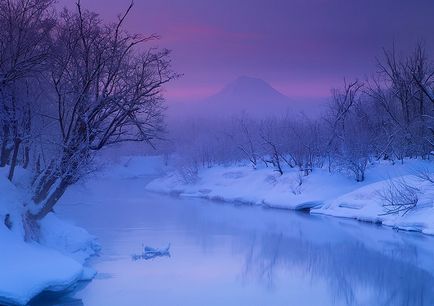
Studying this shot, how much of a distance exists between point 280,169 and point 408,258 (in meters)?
23.5

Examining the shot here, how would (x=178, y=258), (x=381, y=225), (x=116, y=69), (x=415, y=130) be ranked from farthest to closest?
(x=415, y=130) < (x=381, y=225) < (x=178, y=258) < (x=116, y=69)

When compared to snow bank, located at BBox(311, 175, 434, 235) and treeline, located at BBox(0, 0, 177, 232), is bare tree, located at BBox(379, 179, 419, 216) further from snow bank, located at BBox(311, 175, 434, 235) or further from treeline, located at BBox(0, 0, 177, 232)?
treeline, located at BBox(0, 0, 177, 232)

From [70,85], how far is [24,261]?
20.7 ft

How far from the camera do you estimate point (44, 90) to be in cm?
1669

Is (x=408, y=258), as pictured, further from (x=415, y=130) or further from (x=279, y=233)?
(x=415, y=130)

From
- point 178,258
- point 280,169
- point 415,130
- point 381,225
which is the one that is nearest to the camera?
point 178,258

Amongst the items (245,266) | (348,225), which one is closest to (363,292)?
(245,266)

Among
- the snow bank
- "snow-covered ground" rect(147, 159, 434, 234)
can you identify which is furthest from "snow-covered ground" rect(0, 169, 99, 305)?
"snow-covered ground" rect(147, 159, 434, 234)

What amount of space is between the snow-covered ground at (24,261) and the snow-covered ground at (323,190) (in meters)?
16.6

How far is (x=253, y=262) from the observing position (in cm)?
1783

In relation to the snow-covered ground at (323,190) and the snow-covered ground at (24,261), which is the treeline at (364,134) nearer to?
the snow-covered ground at (323,190)

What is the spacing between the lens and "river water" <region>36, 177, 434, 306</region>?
13.4 meters

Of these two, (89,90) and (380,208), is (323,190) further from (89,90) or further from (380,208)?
(89,90)

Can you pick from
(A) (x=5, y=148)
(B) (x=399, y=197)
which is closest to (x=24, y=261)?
(A) (x=5, y=148)
